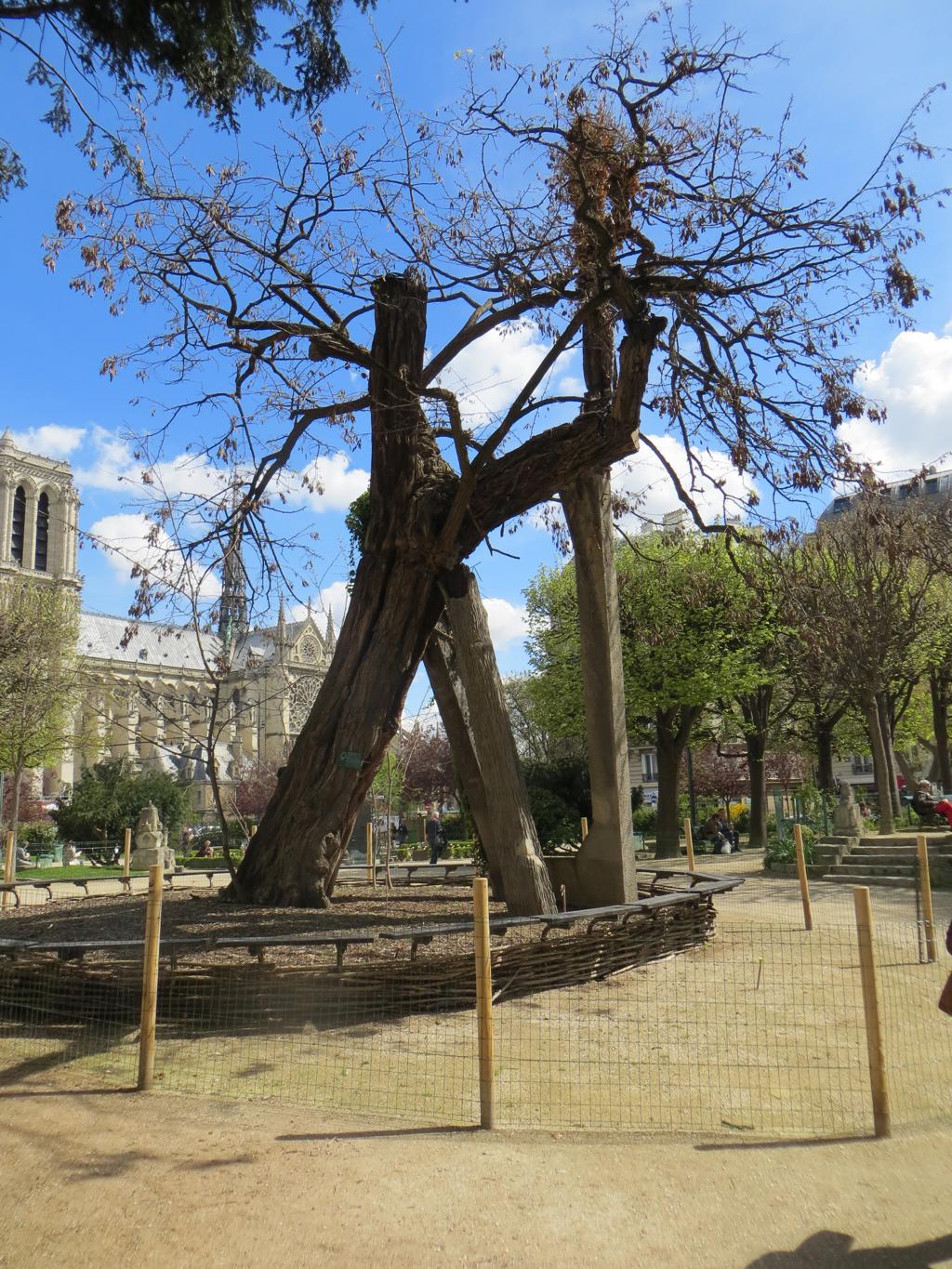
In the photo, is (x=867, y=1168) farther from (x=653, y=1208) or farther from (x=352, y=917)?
(x=352, y=917)

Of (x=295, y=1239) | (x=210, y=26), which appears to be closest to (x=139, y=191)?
(x=210, y=26)

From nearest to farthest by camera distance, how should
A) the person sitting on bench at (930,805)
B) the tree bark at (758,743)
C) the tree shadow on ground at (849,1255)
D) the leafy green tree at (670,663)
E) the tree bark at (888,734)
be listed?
the tree shadow on ground at (849,1255) → the person sitting on bench at (930,805) → the tree bark at (888,734) → the leafy green tree at (670,663) → the tree bark at (758,743)

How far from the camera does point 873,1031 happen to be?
4.86 meters

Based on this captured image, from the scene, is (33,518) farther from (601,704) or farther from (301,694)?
(601,704)

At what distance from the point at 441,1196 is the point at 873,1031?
2.40 m

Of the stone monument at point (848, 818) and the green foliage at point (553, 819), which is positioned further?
the green foliage at point (553, 819)

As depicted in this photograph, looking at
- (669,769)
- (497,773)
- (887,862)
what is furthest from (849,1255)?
(669,769)

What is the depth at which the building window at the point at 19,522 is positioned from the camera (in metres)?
67.5

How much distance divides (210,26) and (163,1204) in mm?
6367

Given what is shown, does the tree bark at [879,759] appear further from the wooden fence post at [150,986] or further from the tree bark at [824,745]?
the wooden fence post at [150,986]

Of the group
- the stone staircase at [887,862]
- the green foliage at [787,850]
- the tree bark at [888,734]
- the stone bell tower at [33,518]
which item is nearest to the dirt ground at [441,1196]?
the stone staircase at [887,862]

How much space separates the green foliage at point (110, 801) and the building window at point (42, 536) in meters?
42.5

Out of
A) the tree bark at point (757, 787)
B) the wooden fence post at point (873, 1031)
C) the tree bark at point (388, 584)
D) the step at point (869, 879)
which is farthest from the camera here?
the tree bark at point (757, 787)

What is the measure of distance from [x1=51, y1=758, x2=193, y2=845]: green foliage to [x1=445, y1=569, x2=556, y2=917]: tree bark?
2204cm
